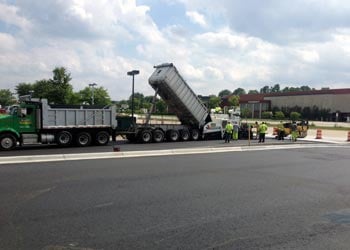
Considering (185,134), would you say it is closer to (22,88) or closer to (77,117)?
(77,117)

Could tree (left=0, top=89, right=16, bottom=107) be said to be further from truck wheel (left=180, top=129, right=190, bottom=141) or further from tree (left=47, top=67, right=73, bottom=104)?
truck wheel (left=180, top=129, right=190, bottom=141)

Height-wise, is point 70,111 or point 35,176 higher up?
point 70,111

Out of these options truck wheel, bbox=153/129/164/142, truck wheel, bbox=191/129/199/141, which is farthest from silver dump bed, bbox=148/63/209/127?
truck wheel, bbox=153/129/164/142

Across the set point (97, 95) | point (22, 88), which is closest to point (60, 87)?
point (97, 95)

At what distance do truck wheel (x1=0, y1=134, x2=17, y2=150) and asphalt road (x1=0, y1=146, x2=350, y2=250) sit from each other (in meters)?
7.36

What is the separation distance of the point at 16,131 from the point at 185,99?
11462mm

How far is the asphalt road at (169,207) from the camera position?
6047mm

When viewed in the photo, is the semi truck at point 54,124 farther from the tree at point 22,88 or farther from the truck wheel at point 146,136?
the tree at point 22,88

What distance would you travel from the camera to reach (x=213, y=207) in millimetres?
8164

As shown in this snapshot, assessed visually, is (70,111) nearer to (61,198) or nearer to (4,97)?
(61,198)

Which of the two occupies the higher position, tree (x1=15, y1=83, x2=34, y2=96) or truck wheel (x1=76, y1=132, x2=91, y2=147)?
tree (x1=15, y1=83, x2=34, y2=96)

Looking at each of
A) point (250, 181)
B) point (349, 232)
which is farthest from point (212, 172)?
point (349, 232)

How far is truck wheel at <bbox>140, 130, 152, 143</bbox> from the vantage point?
86.3 feet

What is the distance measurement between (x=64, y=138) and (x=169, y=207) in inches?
610
